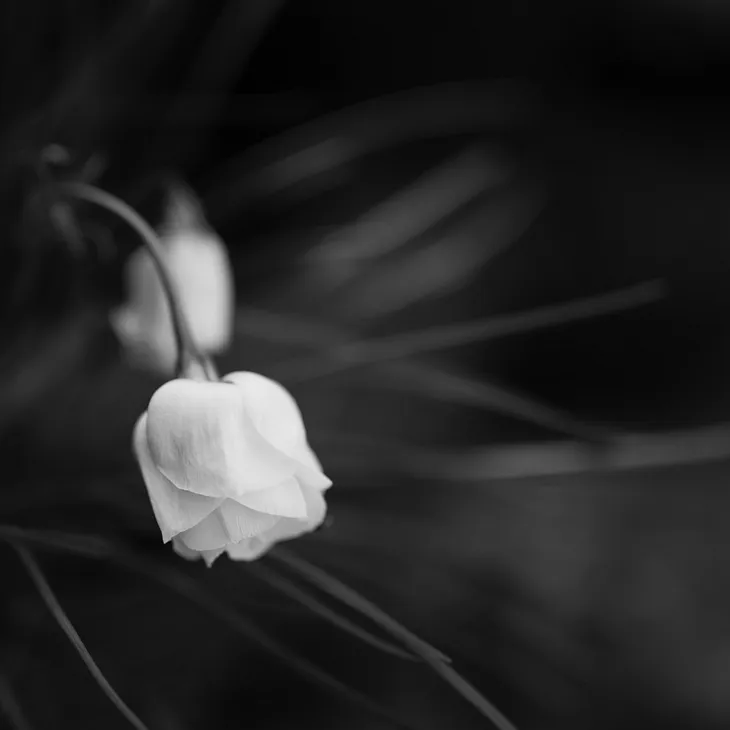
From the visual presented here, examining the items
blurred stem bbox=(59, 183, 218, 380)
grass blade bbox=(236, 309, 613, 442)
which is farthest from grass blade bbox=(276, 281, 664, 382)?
blurred stem bbox=(59, 183, 218, 380)

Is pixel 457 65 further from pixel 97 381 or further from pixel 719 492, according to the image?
pixel 97 381

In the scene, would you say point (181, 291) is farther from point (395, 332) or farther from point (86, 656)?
point (395, 332)

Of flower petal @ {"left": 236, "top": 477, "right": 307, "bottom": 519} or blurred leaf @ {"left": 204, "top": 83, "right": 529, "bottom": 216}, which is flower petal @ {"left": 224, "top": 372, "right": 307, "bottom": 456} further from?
blurred leaf @ {"left": 204, "top": 83, "right": 529, "bottom": 216}

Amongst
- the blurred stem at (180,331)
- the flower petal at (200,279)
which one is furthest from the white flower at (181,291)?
the blurred stem at (180,331)

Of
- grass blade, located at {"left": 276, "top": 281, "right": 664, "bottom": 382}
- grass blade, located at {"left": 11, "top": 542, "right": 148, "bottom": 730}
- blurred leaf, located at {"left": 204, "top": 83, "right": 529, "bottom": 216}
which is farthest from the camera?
blurred leaf, located at {"left": 204, "top": 83, "right": 529, "bottom": 216}

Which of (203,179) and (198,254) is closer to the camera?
(198,254)

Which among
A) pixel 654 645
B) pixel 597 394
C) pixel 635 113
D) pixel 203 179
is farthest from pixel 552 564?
pixel 635 113
